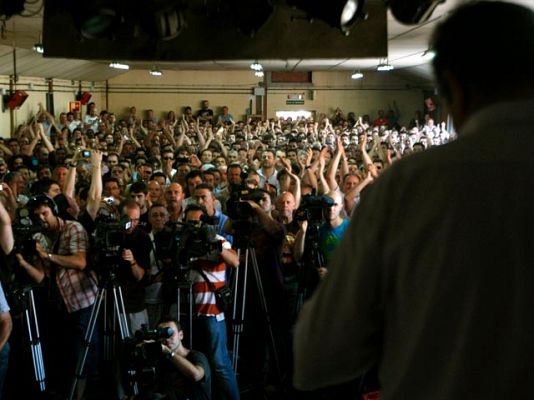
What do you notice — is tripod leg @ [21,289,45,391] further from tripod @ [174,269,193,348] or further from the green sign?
the green sign

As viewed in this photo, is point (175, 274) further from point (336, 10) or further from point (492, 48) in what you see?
point (492, 48)

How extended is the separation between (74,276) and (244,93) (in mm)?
22868

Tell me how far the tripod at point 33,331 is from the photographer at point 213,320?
3.49 feet

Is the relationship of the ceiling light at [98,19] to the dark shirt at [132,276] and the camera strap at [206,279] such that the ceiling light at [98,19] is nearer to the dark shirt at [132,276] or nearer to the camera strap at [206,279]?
the dark shirt at [132,276]

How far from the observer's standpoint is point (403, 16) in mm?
3879

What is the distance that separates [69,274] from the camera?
4.79 metres

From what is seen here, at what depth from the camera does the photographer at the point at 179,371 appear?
3.78 m

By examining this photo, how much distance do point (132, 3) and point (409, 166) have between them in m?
3.33

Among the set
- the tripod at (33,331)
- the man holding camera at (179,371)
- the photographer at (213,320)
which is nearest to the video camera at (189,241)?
the photographer at (213,320)

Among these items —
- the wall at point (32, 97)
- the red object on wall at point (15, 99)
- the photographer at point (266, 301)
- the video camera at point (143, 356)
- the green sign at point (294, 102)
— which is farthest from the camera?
the green sign at point (294, 102)

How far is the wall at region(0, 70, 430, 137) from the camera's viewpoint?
86.4 ft

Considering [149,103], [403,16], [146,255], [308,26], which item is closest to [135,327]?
[146,255]

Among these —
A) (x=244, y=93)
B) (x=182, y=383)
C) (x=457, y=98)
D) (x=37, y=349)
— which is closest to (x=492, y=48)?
(x=457, y=98)

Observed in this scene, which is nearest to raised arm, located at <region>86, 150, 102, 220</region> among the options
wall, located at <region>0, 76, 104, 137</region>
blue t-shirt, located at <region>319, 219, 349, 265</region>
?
blue t-shirt, located at <region>319, 219, 349, 265</region>
